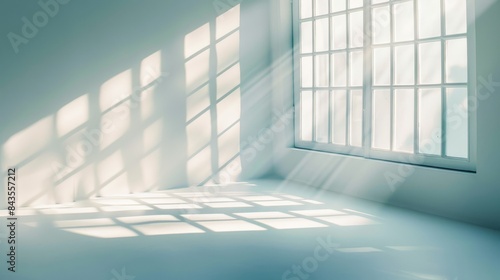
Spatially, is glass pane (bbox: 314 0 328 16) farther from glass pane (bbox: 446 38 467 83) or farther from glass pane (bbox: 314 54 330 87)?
glass pane (bbox: 446 38 467 83)

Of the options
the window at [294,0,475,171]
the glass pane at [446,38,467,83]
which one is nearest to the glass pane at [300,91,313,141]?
the window at [294,0,475,171]

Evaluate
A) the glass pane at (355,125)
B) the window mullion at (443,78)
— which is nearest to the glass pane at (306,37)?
the glass pane at (355,125)

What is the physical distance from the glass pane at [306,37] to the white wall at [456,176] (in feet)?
3.80

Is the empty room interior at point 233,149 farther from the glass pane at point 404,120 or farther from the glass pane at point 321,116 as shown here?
the glass pane at point 404,120

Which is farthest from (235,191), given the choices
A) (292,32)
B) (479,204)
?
(479,204)

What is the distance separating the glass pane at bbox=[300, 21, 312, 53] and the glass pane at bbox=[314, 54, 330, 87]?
0.16 meters

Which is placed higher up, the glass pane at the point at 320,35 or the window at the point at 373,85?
the glass pane at the point at 320,35

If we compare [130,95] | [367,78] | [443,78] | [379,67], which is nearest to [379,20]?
[367,78]

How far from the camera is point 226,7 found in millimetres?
6109

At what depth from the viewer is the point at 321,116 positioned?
6.08 metres

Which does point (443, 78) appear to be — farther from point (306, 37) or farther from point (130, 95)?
point (130, 95)

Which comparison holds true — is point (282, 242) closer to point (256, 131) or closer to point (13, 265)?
point (13, 265)

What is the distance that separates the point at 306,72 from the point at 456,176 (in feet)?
8.02

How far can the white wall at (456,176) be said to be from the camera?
13.1ft
